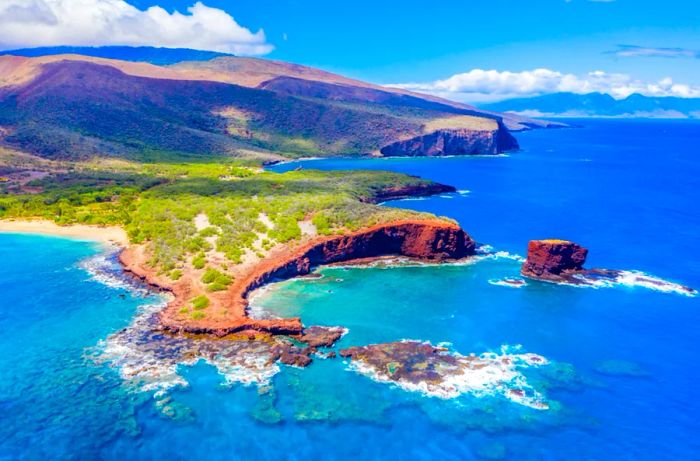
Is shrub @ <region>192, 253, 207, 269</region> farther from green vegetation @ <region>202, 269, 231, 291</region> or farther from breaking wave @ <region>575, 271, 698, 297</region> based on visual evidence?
breaking wave @ <region>575, 271, 698, 297</region>

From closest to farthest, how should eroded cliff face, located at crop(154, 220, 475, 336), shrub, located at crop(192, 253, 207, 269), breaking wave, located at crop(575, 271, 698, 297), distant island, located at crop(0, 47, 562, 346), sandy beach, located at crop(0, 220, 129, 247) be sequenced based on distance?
distant island, located at crop(0, 47, 562, 346) → eroded cliff face, located at crop(154, 220, 475, 336) → shrub, located at crop(192, 253, 207, 269) → breaking wave, located at crop(575, 271, 698, 297) → sandy beach, located at crop(0, 220, 129, 247)

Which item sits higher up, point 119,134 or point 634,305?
point 119,134

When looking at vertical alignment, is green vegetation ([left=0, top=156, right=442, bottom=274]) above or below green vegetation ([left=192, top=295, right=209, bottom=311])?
above

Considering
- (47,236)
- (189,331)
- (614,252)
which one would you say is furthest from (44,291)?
(614,252)

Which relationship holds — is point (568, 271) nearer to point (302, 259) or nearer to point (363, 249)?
point (363, 249)

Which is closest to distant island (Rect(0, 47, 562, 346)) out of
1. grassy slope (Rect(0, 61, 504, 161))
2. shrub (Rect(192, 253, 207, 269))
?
shrub (Rect(192, 253, 207, 269))

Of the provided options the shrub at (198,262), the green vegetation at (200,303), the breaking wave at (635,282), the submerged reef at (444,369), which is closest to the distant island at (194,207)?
the green vegetation at (200,303)

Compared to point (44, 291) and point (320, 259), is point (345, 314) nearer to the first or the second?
point (320, 259)

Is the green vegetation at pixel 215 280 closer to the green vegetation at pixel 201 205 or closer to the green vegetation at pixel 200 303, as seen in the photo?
the green vegetation at pixel 201 205
